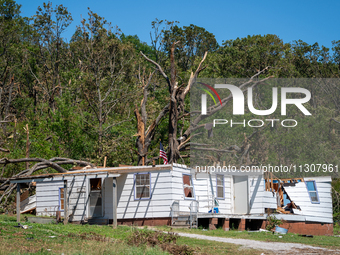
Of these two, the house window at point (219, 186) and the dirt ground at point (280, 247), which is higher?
the house window at point (219, 186)

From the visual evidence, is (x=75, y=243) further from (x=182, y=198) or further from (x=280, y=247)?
(x=182, y=198)

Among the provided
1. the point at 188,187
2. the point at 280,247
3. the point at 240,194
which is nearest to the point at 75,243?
the point at 280,247

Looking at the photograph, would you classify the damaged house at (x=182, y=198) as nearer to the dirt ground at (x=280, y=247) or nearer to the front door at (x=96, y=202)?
the front door at (x=96, y=202)

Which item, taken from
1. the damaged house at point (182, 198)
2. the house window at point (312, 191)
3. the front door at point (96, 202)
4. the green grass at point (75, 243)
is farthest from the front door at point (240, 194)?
the green grass at point (75, 243)

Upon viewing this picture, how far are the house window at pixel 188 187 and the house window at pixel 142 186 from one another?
1.67 meters

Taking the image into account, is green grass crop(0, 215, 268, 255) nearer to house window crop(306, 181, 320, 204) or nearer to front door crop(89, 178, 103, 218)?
front door crop(89, 178, 103, 218)

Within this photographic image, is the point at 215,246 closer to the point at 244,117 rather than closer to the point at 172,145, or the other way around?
the point at 172,145

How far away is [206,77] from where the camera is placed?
36.5 meters

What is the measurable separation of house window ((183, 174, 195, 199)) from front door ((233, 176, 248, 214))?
98.8 inches

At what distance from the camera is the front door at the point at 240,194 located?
21484 millimetres

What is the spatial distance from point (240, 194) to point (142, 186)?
505 cm

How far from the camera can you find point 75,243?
12.2 metres

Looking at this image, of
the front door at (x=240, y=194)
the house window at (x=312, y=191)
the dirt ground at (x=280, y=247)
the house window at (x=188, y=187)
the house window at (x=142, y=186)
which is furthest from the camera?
the house window at (x=312, y=191)

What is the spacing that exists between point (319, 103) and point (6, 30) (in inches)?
1184
